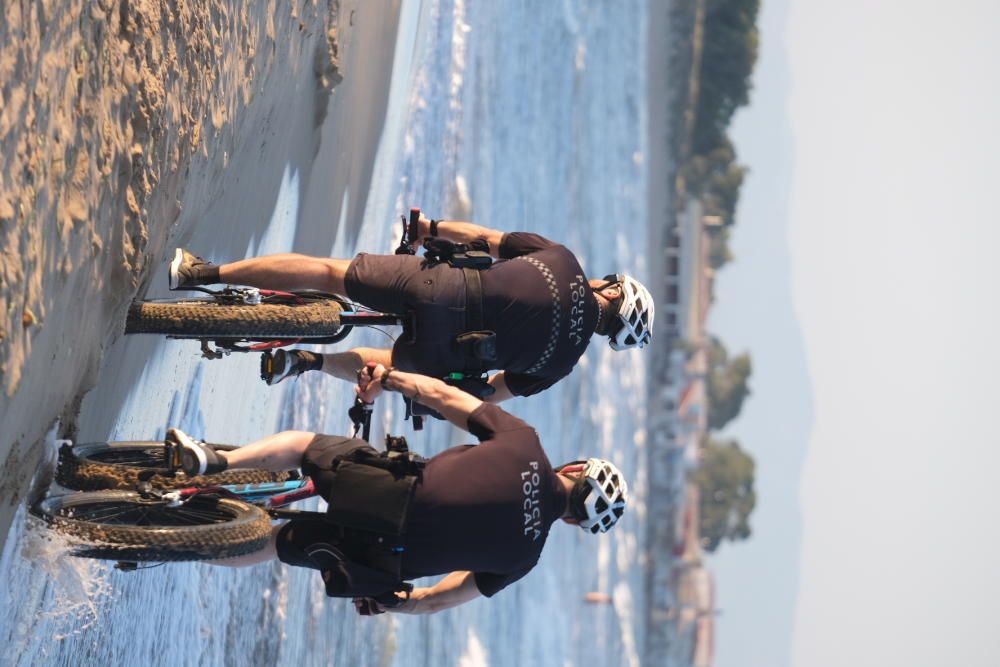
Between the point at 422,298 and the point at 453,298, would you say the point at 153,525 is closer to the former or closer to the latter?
the point at 422,298

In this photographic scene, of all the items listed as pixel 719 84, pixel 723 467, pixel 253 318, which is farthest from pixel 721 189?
pixel 253 318

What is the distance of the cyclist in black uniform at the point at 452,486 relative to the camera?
539 centimetres

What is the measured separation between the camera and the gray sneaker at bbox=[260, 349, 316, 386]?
6707 millimetres

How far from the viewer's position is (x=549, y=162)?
38812 millimetres

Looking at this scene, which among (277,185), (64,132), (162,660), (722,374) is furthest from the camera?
(722,374)

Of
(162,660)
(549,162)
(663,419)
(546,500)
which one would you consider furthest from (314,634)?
(663,419)

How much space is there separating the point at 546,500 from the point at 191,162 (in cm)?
292

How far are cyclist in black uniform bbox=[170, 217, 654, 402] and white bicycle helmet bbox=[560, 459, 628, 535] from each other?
948 millimetres

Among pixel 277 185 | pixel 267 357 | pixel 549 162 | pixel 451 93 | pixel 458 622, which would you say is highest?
pixel 549 162

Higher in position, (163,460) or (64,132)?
(64,132)

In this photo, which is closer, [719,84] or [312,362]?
[312,362]

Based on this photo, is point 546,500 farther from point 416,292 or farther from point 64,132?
point 64,132

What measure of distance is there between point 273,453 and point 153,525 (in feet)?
2.48

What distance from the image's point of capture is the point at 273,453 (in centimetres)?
564
